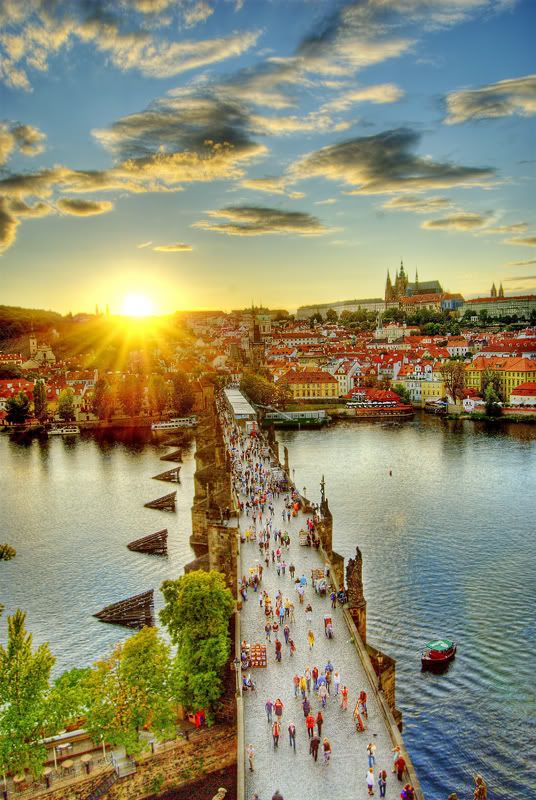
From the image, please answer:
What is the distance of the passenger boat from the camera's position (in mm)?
21922

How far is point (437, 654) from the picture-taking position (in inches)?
867

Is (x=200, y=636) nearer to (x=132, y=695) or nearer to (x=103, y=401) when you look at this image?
(x=132, y=695)

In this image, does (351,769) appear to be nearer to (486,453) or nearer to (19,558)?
(19,558)

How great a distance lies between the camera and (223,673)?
57.0 feet

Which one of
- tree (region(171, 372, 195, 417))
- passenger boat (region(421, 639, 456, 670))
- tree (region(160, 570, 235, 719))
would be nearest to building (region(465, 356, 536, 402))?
tree (region(171, 372, 195, 417))

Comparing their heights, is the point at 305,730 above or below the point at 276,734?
below

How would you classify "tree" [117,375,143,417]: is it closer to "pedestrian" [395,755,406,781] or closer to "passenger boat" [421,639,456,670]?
"passenger boat" [421,639,456,670]

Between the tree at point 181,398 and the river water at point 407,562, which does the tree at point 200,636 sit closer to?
the river water at point 407,562

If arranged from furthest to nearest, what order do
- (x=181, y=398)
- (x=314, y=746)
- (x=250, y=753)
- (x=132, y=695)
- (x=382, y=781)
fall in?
(x=181, y=398)
(x=132, y=695)
(x=250, y=753)
(x=314, y=746)
(x=382, y=781)

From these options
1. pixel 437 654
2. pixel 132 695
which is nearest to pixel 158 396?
pixel 437 654

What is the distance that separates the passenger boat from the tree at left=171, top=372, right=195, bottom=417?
213 feet

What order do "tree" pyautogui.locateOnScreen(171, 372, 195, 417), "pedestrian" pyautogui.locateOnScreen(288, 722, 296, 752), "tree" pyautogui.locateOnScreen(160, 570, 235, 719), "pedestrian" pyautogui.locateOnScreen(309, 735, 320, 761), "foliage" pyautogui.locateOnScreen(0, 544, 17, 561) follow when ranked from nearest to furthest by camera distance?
A: "pedestrian" pyautogui.locateOnScreen(309, 735, 320, 761) → "pedestrian" pyautogui.locateOnScreen(288, 722, 296, 752) → "tree" pyautogui.locateOnScreen(160, 570, 235, 719) → "foliage" pyautogui.locateOnScreen(0, 544, 17, 561) → "tree" pyautogui.locateOnScreen(171, 372, 195, 417)

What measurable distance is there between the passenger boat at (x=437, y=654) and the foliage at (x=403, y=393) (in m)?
74.9

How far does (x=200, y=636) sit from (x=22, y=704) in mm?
4174
